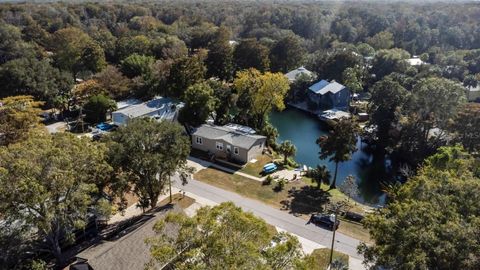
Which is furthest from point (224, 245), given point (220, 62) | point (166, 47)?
point (166, 47)

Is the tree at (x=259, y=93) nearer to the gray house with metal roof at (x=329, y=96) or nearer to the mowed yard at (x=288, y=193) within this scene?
the mowed yard at (x=288, y=193)

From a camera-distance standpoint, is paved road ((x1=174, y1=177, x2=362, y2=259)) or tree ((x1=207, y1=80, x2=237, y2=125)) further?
tree ((x1=207, y1=80, x2=237, y2=125))

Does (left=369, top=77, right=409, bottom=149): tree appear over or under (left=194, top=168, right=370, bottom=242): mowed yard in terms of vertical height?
over

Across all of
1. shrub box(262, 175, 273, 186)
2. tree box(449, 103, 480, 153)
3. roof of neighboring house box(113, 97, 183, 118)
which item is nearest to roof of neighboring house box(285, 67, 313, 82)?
roof of neighboring house box(113, 97, 183, 118)

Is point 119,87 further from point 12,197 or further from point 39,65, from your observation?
point 12,197

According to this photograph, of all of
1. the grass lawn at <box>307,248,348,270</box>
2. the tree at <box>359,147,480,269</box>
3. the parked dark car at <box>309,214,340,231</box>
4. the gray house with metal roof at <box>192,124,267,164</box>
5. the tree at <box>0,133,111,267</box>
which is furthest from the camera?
the gray house with metal roof at <box>192,124,267,164</box>

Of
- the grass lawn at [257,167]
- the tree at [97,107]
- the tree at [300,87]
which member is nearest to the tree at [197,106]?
the grass lawn at [257,167]

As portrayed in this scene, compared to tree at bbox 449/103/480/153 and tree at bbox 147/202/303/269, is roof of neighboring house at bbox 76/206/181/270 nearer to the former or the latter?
tree at bbox 147/202/303/269
